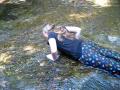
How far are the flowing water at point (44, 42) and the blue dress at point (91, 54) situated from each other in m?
0.18

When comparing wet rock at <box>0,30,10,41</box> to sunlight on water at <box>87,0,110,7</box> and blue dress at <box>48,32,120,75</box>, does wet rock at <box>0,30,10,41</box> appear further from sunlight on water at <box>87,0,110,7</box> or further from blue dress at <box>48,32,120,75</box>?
sunlight on water at <box>87,0,110,7</box>

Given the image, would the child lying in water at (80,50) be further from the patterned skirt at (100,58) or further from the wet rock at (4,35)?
the wet rock at (4,35)

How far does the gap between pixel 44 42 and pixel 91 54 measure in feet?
6.07

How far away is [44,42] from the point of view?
7.58 meters

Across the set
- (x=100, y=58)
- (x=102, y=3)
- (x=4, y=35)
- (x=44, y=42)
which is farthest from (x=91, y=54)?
(x=102, y=3)

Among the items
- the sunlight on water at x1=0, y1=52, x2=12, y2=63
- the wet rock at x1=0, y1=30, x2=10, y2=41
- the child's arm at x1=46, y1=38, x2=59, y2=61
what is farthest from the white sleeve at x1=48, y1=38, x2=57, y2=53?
the wet rock at x1=0, y1=30, x2=10, y2=41

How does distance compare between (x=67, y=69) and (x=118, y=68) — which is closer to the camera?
(x=118, y=68)

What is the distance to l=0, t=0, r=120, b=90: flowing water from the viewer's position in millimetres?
5934

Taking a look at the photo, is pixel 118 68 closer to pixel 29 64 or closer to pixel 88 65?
pixel 88 65

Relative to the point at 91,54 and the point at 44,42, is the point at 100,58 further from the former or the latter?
the point at 44,42

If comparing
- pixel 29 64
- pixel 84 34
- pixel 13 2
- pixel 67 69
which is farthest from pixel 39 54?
pixel 13 2

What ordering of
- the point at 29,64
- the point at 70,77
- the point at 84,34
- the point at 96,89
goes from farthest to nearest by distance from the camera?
the point at 84,34 → the point at 29,64 → the point at 70,77 → the point at 96,89

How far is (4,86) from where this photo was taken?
597 cm

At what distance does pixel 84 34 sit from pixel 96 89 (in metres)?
2.44
